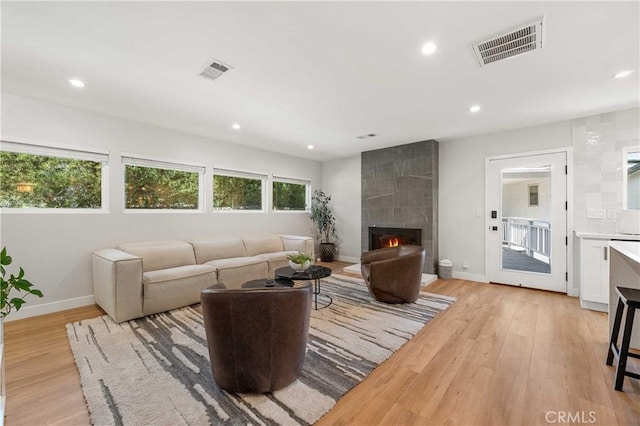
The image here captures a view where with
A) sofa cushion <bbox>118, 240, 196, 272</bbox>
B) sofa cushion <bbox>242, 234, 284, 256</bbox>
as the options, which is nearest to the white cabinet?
sofa cushion <bbox>242, 234, 284, 256</bbox>

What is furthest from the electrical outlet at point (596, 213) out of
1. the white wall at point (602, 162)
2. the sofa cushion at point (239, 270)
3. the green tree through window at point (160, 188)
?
the green tree through window at point (160, 188)

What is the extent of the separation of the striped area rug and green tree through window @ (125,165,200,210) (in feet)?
5.87

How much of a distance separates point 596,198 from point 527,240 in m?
1.02

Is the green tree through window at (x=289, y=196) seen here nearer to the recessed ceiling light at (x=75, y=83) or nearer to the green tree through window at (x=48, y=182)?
the green tree through window at (x=48, y=182)

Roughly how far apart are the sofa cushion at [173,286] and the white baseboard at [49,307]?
105 centimetres

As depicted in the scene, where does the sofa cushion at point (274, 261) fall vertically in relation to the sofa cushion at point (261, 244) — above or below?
below

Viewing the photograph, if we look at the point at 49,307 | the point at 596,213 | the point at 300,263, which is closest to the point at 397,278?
the point at 300,263

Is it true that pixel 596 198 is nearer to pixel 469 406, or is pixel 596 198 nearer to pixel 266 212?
pixel 469 406

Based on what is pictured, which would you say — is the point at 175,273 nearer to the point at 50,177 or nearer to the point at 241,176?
the point at 50,177

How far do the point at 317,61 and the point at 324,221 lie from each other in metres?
4.48

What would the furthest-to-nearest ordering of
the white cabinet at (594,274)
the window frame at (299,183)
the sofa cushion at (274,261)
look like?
the window frame at (299,183) → the sofa cushion at (274,261) → the white cabinet at (594,274)

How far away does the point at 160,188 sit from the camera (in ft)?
13.9

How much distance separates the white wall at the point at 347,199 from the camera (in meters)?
6.32

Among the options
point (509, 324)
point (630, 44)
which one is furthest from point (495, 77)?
point (509, 324)
